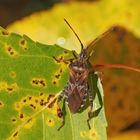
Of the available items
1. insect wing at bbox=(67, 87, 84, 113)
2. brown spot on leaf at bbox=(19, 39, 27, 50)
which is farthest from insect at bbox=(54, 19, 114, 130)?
brown spot on leaf at bbox=(19, 39, 27, 50)

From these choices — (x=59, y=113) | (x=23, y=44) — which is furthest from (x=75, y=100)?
(x=23, y=44)

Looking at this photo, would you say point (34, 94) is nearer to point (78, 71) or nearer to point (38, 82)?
→ point (38, 82)

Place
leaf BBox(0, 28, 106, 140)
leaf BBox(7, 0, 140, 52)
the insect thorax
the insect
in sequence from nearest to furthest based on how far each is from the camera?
leaf BBox(0, 28, 106, 140) < the insect < the insect thorax < leaf BBox(7, 0, 140, 52)

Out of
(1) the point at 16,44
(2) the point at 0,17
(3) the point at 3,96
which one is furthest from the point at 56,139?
(2) the point at 0,17

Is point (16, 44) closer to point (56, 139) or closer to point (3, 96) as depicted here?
point (3, 96)

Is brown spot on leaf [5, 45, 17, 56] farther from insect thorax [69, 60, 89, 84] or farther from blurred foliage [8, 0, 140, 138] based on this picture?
blurred foliage [8, 0, 140, 138]

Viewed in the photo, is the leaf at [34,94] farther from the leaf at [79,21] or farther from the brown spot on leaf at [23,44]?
the leaf at [79,21]
